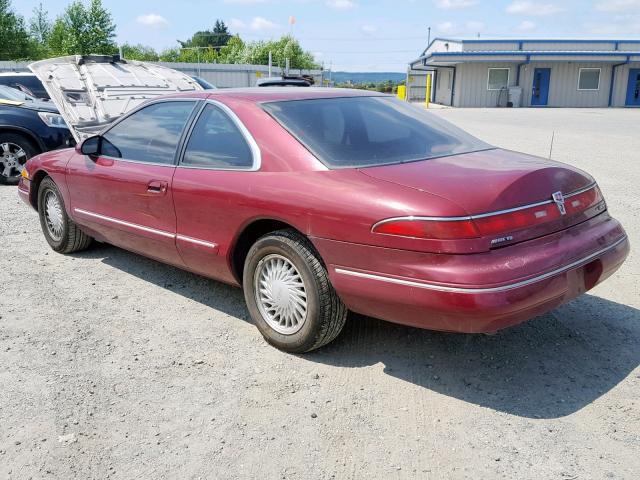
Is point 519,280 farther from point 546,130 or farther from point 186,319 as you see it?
point 546,130

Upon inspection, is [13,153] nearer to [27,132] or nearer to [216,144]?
[27,132]

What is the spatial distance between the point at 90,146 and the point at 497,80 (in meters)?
36.5

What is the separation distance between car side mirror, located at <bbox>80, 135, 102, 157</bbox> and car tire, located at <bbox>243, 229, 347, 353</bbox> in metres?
1.89

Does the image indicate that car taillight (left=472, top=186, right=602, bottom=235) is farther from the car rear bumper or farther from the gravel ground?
the gravel ground

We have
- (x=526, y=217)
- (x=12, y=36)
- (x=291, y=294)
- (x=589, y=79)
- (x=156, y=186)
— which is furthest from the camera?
(x=12, y=36)

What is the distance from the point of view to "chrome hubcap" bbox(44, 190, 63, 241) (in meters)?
5.59

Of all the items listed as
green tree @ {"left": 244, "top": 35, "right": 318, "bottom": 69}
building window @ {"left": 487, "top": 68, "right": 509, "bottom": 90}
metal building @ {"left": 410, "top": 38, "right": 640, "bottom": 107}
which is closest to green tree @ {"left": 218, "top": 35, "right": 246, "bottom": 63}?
green tree @ {"left": 244, "top": 35, "right": 318, "bottom": 69}

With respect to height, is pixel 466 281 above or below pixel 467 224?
below

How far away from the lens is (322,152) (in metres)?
3.50

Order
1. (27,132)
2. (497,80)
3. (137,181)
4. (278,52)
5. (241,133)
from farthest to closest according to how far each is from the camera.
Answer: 1. (278,52)
2. (497,80)
3. (27,132)
4. (137,181)
5. (241,133)

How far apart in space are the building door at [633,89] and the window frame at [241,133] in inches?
1566

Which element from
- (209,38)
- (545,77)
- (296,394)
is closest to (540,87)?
(545,77)

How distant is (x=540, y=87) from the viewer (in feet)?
123

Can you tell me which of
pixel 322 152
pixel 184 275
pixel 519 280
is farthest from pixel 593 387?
pixel 184 275
